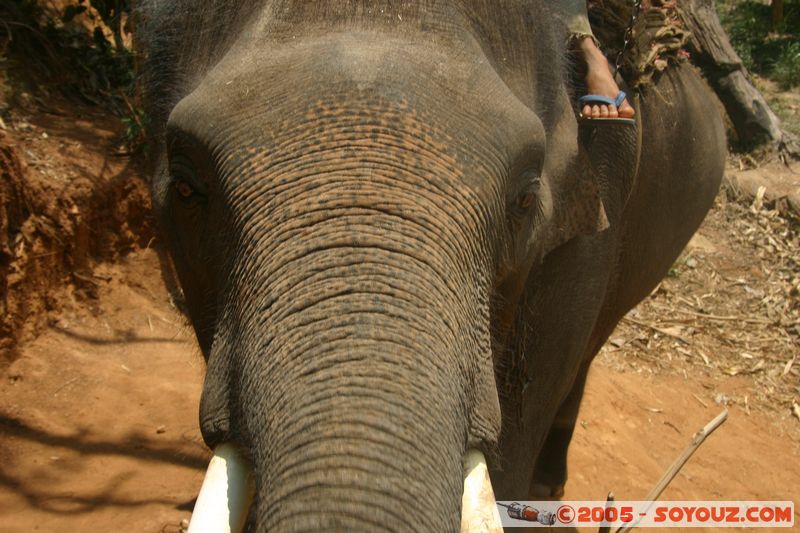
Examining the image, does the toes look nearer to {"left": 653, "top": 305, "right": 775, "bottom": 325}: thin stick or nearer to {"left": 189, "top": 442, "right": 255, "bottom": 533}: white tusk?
{"left": 189, "top": 442, "right": 255, "bottom": 533}: white tusk

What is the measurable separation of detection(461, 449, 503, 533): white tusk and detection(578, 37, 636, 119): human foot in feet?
4.44

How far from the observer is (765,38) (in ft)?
41.9

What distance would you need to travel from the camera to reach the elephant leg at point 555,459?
15.1 feet

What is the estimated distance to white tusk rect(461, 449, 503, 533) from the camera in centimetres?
163

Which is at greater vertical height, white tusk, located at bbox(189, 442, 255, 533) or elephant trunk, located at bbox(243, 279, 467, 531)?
elephant trunk, located at bbox(243, 279, 467, 531)

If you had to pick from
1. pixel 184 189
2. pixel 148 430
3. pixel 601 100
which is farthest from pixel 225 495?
pixel 148 430

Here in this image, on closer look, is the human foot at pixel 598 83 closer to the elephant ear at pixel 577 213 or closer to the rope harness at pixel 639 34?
the elephant ear at pixel 577 213

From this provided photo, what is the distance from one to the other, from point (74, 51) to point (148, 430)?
3349mm

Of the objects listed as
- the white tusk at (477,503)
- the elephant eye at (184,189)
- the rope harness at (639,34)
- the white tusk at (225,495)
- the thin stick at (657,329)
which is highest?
the rope harness at (639,34)

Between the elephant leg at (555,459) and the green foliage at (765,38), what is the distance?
895cm

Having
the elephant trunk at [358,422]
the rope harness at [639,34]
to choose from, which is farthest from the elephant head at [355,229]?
the rope harness at [639,34]

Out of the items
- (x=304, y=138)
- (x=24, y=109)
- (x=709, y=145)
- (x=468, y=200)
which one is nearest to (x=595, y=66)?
(x=468, y=200)

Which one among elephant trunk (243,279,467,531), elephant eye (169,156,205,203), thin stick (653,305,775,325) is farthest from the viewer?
thin stick (653,305,775,325)

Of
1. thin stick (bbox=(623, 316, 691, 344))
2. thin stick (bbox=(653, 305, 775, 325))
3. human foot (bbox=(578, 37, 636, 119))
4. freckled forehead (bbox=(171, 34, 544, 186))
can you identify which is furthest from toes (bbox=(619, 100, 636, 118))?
thin stick (bbox=(653, 305, 775, 325))
